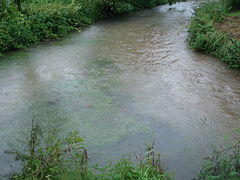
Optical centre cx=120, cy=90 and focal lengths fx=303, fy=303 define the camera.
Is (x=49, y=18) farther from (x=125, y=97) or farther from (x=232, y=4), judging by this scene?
(x=232, y=4)

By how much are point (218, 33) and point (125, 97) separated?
4833 mm

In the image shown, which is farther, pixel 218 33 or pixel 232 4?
pixel 232 4

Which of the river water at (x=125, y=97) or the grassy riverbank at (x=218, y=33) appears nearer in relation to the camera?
the river water at (x=125, y=97)

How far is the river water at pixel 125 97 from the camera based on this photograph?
5.46 m

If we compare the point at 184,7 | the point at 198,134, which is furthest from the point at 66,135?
the point at 184,7

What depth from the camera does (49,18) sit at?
13.1 metres

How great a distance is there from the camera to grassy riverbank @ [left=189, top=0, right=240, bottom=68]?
9.12 m

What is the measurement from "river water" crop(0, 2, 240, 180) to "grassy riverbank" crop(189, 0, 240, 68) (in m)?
0.36

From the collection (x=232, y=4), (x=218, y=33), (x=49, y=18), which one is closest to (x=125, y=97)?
(x=218, y=33)

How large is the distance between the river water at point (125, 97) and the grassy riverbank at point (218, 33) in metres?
0.36

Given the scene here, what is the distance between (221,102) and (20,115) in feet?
14.8

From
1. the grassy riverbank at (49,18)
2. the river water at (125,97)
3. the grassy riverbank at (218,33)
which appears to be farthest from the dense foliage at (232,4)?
the grassy riverbank at (49,18)

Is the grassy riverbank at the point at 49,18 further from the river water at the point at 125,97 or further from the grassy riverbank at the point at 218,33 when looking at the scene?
the grassy riverbank at the point at 218,33

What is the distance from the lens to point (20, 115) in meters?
6.59
